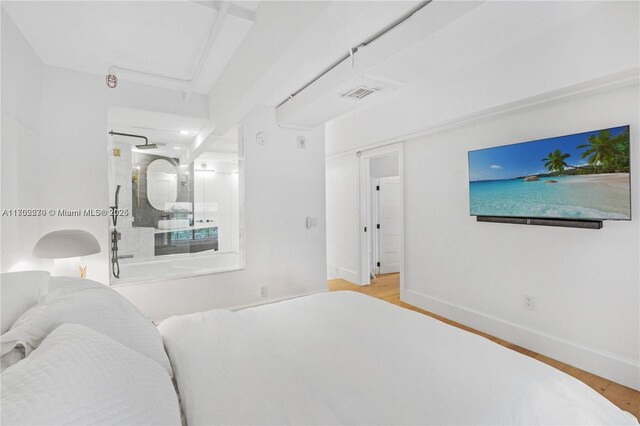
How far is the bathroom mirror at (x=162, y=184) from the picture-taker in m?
2.94

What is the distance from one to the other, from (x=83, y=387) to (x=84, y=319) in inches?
20.3

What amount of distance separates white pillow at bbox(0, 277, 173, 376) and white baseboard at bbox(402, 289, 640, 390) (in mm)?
2909

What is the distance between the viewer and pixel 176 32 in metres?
2.11

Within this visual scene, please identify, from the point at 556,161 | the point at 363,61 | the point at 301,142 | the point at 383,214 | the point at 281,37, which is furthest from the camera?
the point at 383,214

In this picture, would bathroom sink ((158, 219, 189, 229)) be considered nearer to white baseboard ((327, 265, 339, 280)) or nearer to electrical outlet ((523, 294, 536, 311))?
white baseboard ((327, 265, 339, 280))

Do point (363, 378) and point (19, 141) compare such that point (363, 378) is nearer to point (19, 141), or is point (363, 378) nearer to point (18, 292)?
point (18, 292)

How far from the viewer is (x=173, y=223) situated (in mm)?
3051

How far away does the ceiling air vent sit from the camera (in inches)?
97.1

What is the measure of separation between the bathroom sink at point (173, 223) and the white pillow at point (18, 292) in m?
1.71

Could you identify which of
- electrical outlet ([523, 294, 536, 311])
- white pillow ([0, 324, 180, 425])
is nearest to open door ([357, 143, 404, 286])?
electrical outlet ([523, 294, 536, 311])

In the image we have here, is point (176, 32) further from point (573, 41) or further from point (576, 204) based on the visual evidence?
point (576, 204)

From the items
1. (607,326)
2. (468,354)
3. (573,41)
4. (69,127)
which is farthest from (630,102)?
(69,127)

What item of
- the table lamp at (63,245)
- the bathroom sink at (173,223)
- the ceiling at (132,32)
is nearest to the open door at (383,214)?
the bathroom sink at (173,223)

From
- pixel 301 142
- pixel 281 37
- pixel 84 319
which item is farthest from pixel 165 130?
pixel 84 319
